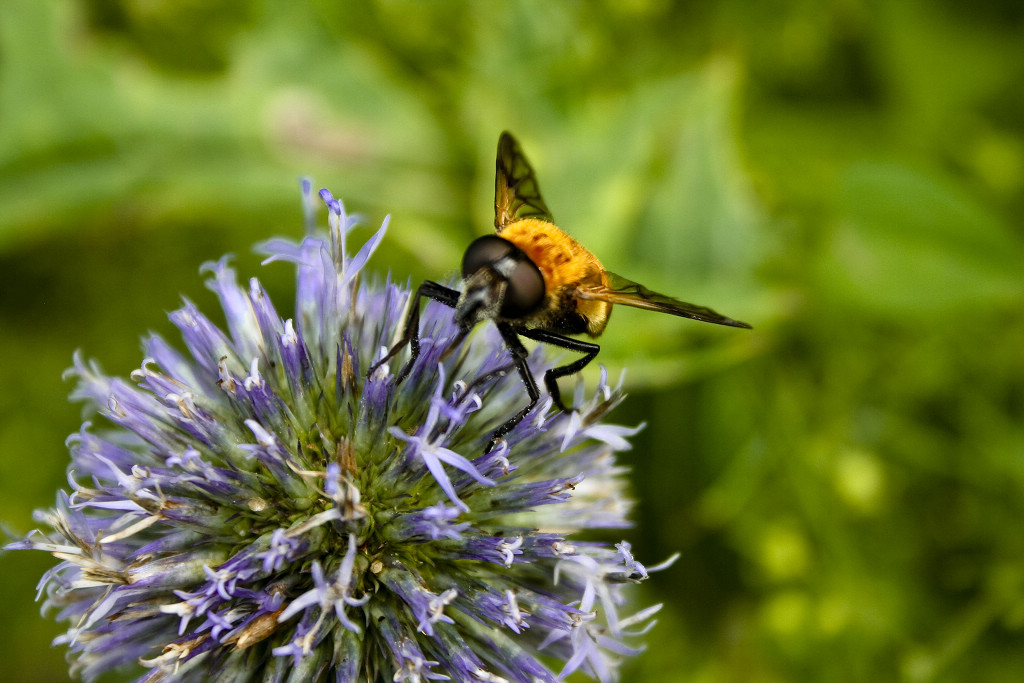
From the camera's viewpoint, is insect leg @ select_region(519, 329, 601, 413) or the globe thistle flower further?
insect leg @ select_region(519, 329, 601, 413)

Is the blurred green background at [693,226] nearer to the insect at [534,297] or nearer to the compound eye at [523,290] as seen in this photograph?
the insect at [534,297]

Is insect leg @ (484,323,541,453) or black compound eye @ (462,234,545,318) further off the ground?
black compound eye @ (462,234,545,318)

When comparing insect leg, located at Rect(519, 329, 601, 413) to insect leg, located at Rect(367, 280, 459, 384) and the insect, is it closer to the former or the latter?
the insect

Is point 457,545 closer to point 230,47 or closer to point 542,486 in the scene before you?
point 542,486

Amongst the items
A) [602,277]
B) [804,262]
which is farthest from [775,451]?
[602,277]

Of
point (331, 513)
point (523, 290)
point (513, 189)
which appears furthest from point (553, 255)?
point (331, 513)

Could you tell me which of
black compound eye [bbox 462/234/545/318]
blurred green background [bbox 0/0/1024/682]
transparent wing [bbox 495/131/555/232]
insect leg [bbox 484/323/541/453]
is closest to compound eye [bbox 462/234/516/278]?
black compound eye [bbox 462/234/545/318]

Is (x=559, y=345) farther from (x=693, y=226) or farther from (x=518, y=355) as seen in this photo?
(x=693, y=226)
